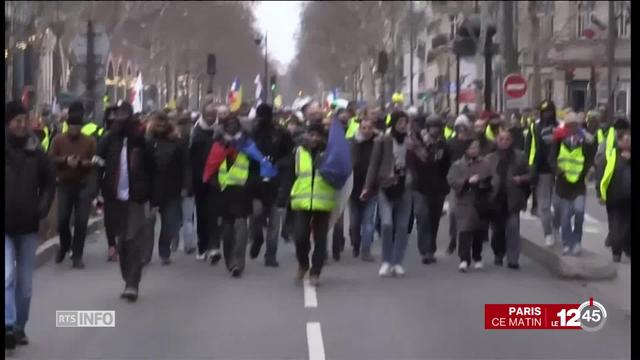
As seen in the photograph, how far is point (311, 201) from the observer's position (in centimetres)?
1251

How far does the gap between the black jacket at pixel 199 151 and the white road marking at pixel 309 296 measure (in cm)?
241

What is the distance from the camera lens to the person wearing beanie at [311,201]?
1252 centimetres

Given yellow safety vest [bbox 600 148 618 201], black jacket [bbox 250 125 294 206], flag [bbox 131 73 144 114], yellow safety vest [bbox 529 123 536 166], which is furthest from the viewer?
flag [bbox 131 73 144 114]

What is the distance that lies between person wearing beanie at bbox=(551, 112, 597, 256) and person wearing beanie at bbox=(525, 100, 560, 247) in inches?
36.9

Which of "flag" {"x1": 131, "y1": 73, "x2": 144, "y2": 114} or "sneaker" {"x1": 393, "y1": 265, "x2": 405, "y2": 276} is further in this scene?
"flag" {"x1": 131, "y1": 73, "x2": 144, "y2": 114}

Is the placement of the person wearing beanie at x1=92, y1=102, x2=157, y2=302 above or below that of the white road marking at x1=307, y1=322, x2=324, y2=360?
above

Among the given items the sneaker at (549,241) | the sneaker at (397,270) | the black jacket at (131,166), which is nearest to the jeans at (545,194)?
the sneaker at (549,241)

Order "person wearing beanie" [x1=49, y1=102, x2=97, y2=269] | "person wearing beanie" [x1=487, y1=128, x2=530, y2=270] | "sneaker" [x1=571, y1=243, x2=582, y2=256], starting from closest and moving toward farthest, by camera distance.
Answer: "person wearing beanie" [x1=49, y1=102, x2=97, y2=269] < "person wearing beanie" [x1=487, y1=128, x2=530, y2=270] < "sneaker" [x1=571, y1=243, x2=582, y2=256]

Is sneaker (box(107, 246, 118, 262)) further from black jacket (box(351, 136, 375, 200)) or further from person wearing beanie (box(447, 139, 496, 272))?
person wearing beanie (box(447, 139, 496, 272))

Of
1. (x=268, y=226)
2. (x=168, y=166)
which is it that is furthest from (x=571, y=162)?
(x=168, y=166)

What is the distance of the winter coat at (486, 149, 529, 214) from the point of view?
14.1m

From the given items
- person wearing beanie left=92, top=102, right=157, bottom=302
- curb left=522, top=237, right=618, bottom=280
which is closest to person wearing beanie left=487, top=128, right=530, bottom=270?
curb left=522, top=237, right=618, bottom=280

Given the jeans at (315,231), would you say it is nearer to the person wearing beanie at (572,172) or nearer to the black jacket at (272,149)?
the black jacket at (272,149)

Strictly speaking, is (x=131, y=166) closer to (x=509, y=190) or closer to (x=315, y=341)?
(x=315, y=341)
